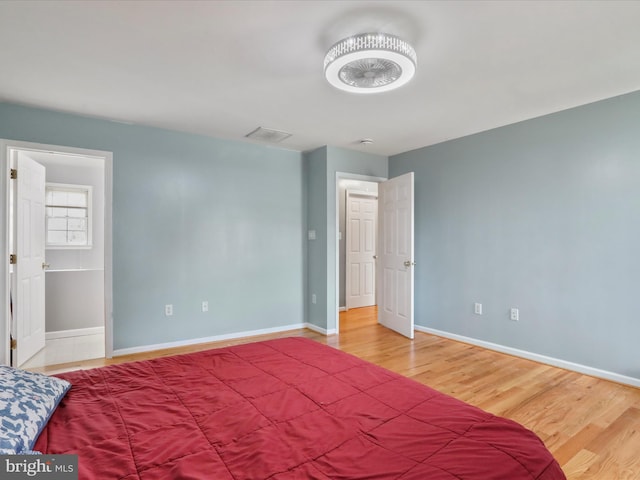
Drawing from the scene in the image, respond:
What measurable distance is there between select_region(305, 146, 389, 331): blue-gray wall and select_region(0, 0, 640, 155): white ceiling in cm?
104

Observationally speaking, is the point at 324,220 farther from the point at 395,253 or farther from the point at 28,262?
the point at 28,262

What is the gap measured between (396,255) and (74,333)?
438 centimetres

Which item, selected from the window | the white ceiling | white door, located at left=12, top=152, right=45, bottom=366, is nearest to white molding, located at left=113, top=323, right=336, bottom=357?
white door, located at left=12, top=152, right=45, bottom=366

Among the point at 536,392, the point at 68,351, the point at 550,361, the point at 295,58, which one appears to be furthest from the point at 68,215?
the point at 550,361

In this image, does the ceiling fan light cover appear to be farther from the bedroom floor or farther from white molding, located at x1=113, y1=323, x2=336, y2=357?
the bedroom floor

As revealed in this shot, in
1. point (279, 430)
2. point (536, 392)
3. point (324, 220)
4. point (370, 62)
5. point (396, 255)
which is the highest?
point (370, 62)

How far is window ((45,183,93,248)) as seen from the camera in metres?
4.65

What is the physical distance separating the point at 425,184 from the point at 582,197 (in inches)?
72.0

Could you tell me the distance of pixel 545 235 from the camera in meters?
3.47

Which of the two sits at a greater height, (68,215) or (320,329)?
(68,215)

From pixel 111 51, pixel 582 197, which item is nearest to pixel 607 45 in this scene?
pixel 582 197

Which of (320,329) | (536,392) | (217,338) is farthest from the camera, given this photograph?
(320,329)

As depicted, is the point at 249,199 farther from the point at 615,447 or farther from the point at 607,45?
the point at 615,447

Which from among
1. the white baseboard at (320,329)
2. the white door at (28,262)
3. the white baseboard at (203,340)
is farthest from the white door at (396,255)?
the white door at (28,262)
